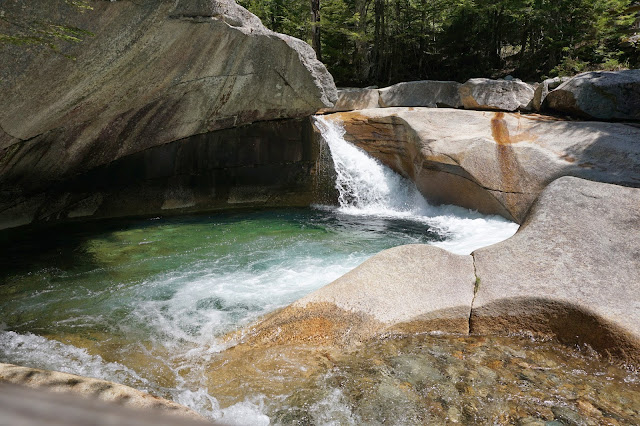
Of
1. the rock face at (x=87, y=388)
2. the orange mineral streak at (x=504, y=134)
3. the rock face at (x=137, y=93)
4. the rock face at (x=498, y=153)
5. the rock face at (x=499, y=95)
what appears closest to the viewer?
the rock face at (x=87, y=388)

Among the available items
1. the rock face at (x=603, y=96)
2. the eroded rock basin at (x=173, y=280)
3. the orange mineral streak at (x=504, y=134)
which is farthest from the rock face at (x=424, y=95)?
the eroded rock basin at (x=173, y=280)

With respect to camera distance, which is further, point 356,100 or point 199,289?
point 356,100

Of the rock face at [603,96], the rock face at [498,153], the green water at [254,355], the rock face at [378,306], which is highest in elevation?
the rock face at [603,96]

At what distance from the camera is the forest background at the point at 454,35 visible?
15.8 metres

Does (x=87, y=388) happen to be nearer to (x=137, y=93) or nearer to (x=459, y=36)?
(x=137, y=93)

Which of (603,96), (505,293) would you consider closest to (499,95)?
(603,96)

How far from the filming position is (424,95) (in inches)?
617

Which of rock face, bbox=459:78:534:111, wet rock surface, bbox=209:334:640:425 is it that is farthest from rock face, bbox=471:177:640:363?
rock face, bbox=459:78:534:111

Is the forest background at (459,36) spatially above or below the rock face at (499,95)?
above

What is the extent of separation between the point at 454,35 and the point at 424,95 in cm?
672

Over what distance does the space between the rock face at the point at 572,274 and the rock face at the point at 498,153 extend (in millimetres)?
2632

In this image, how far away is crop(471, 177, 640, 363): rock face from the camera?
15.0 ft

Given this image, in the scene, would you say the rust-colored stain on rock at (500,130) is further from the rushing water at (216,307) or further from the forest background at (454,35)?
the forest background at (454,35)

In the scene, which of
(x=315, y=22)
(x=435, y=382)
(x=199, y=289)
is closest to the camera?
(x=435, y=382)
